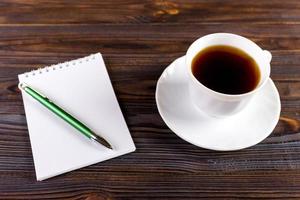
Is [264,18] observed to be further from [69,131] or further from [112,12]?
[69,131]

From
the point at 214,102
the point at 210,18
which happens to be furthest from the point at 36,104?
the point at 210,18

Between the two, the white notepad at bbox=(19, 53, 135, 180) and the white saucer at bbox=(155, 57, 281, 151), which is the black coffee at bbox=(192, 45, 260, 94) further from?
the white notepad at bbox=(19, 53, 135, 180)

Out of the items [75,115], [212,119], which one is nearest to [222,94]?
[212,119]

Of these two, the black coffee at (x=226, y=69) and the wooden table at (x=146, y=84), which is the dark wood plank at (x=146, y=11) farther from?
the black coffee at (x=226, y=69)

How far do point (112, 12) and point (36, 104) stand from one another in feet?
0.96

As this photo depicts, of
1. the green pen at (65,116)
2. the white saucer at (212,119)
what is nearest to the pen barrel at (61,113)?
the green pen at (65,116)

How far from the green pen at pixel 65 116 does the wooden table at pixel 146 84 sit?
0.10ft

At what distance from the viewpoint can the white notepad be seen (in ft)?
1.70

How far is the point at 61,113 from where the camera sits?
1.81 ft

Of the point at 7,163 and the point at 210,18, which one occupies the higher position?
the point at 210,18

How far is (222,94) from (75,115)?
259mm

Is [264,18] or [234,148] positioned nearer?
[234,148]

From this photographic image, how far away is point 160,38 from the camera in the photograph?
0.69m

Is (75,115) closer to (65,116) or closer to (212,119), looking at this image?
(65,116)
